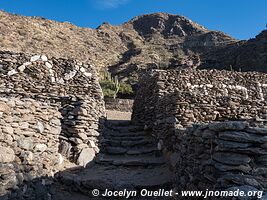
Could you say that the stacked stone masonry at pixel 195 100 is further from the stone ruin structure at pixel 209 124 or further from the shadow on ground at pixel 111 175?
the shadow on ground at pixel 111 175

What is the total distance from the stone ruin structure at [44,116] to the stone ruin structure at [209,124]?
194cm

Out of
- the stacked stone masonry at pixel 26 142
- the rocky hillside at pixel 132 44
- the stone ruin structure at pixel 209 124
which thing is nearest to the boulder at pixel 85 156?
the stacked stone masonry at pixel 26 142

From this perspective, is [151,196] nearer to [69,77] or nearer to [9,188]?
[9,188]

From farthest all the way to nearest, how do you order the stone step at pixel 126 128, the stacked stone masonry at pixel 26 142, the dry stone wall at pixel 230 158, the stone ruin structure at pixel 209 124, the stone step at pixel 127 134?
the stone step at pixel 126 128, the stone step at pixel 127 134, the stacked stone masonry at pixel 26 142, the stone ruin structure at pixel 209 124, the dry stone wall at pixel 230 158

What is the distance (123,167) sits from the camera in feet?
26.6

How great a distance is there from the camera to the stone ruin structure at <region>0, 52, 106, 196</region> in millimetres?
6078

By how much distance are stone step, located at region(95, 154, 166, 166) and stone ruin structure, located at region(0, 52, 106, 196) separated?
0.33m

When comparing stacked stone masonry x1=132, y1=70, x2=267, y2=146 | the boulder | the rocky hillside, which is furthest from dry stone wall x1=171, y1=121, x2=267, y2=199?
the rocky hillside

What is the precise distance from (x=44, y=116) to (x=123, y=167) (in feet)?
7.54

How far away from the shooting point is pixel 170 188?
676 centimetres

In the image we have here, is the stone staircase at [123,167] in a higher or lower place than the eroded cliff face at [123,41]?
lower

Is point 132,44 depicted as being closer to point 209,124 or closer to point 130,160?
point 130,160

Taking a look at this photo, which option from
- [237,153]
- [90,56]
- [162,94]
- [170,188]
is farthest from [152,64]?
[237,153]

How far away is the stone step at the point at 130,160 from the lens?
26.7 feet
